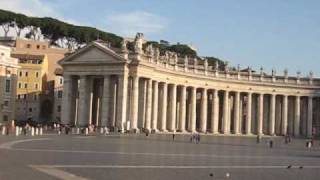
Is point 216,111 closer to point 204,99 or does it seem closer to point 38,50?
point 204,99

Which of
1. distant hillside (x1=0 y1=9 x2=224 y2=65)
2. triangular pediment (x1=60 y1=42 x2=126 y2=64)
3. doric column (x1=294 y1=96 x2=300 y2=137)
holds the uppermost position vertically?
distant hillside (x1=0 y1=9 x2=224 y2=65)

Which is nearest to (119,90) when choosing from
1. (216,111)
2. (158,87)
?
(158,87)

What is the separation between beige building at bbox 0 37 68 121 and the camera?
13100 centimetres

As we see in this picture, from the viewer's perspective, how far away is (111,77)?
10494 centimetres

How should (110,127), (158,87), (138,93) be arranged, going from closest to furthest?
(110,127), (138,93), (158,87)

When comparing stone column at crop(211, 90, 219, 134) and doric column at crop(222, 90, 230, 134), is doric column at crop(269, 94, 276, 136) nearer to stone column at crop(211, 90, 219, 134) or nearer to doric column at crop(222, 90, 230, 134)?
doric column at crop(222, 90, 230, 134)

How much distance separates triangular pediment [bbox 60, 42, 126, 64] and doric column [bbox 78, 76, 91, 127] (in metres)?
3.56

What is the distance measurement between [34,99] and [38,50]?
1308 cm

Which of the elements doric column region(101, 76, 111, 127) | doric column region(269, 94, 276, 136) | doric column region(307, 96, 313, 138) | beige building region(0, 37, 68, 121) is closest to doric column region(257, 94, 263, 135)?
doric column region(269, 94, 276, 136)

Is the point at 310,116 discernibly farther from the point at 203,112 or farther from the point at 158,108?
the point at 158,108

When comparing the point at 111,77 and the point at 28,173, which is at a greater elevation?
the point at 111,77

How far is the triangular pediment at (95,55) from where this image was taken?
102 metres

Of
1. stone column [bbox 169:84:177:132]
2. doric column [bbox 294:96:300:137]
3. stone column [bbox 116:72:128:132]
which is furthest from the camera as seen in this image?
doric column [bbox 294:96:300:137]

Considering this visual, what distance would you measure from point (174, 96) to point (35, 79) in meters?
34.0
